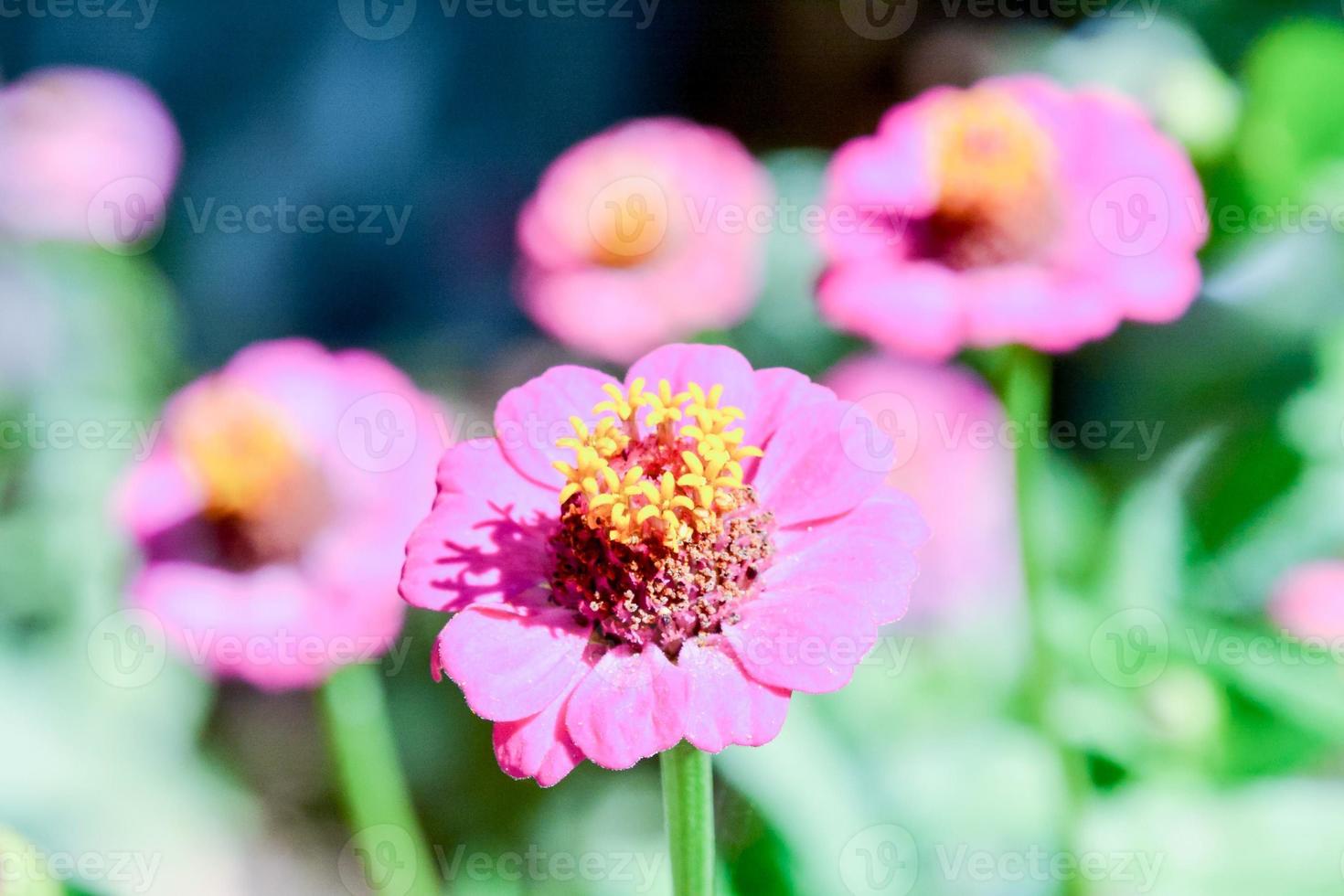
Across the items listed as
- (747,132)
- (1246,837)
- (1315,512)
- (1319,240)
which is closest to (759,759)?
(1246,837)

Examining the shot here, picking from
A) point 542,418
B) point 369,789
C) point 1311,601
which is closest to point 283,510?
point 369,789

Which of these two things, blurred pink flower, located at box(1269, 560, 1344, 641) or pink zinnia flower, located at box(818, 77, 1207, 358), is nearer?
pink zinnia flower, located at box(818, 77, 1207, 358)

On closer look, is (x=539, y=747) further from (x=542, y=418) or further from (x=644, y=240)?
(x=644, y=240)

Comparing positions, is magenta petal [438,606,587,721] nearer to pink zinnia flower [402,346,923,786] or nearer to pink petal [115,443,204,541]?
pink zinnia flower [402,346,923,786]

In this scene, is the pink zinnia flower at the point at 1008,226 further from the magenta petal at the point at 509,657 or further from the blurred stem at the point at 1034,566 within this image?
the magenta petal at the point at 509,657

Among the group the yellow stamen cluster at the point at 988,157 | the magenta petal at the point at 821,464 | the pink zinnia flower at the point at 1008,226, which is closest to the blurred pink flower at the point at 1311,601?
the pink zinnia flower at the point at 1008,226

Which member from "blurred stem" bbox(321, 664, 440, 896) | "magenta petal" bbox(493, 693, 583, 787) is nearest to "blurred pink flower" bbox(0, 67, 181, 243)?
"blurred stem" bbox(321, 664, 440, 896)
